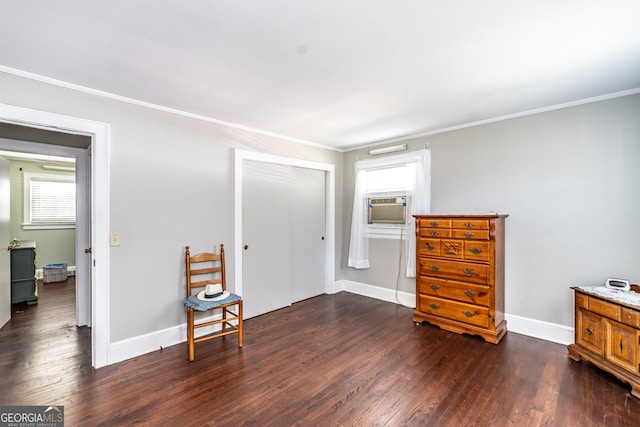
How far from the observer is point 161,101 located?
8.91 ft

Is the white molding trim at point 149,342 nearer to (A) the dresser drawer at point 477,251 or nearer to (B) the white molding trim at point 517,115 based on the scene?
(A) the dresser drawer at point 477,251

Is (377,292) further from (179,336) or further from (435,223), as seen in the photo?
(179,336)

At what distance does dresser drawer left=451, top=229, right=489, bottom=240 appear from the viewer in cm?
297

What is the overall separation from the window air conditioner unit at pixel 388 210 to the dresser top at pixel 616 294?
2.03 m

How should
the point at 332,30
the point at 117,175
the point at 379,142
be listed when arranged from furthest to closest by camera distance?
the point at 379,142
the point at 117,175
the point at 332,30

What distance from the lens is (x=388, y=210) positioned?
4238 millimetres

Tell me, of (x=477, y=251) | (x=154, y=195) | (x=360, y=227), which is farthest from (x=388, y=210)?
(x=154, y=195)

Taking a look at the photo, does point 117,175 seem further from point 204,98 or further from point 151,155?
point 204,98

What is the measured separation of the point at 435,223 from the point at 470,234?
1.29 feet

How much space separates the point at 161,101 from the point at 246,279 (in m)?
2.15

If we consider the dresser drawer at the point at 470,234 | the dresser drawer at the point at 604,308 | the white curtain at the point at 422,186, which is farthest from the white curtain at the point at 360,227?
the dresser drawer at the point at 604,308

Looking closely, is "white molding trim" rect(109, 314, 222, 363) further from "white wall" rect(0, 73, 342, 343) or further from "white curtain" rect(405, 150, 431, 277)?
"white curtain" rect(405, 150, 431, 277)

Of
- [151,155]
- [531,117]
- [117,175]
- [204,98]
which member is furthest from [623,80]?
[117,175]

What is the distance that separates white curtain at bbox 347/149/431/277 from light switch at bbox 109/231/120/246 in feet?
10.1
